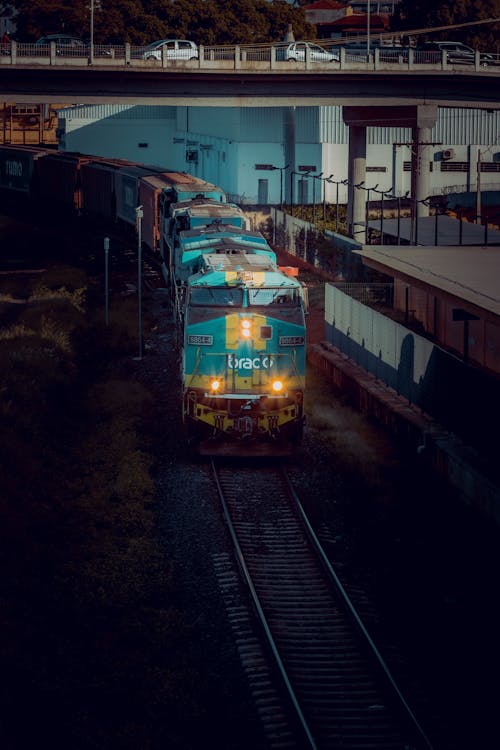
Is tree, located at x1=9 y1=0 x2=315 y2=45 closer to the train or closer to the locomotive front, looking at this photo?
the train

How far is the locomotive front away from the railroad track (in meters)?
2.20

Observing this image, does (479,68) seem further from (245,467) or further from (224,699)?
(224,699)

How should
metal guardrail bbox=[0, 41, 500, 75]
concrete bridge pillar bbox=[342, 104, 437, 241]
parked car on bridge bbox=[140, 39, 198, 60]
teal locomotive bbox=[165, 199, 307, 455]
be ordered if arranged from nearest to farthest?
teal locomotive bbox=[165, 199, 307, 455] → metal guardrail bbox=[0, 41, 500, 75] → concrete bridge pillar bbox=[342, 104, 437, 241] → parked car on bridge bbox=[140, 39, 198, 60]

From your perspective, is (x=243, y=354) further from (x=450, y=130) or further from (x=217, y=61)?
(x=450, y=130)

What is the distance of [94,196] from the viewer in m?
60.6

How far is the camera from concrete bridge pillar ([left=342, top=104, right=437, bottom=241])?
6025 centimetres

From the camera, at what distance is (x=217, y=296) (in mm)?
24516

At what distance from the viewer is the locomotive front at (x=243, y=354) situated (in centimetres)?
2420

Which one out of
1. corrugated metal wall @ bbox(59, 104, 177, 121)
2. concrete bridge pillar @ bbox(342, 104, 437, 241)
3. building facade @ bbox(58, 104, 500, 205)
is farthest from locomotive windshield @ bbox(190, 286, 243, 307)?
corrugated metal wall @ bbox(59, 104, 177, 121)

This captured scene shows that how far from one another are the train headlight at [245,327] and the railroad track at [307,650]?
11.7 ft

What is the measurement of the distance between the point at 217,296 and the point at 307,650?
10058 mm

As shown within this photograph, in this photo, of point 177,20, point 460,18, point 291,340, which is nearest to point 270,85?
point 291,340

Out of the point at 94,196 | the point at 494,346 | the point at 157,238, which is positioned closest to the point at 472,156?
the point at 94,196

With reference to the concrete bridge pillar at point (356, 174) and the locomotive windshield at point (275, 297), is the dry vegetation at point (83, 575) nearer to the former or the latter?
the locomotive windshield at point (275, 297)
